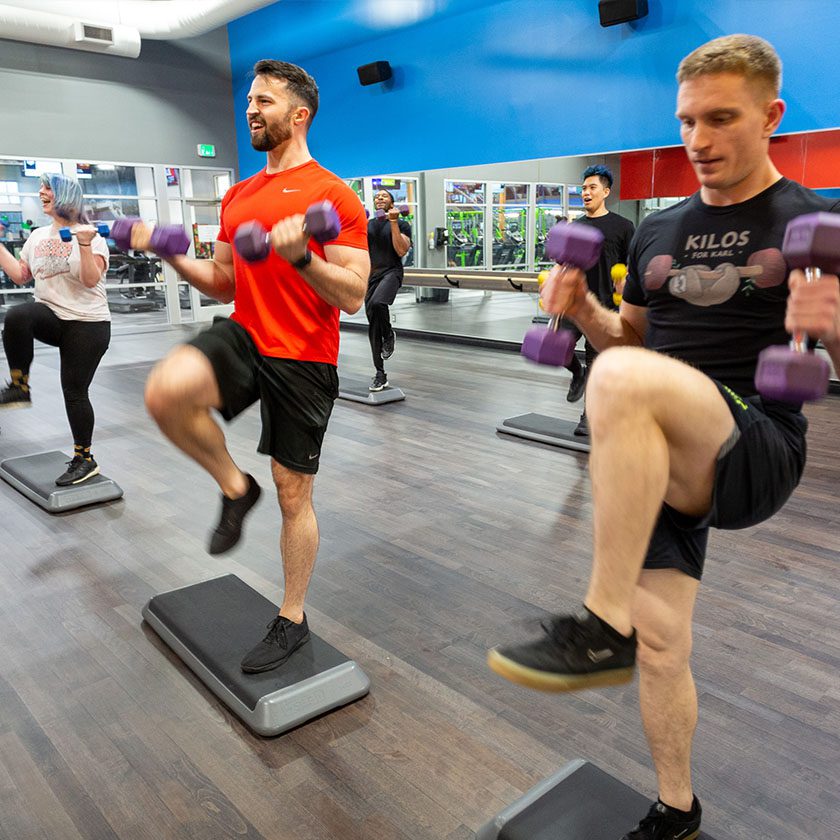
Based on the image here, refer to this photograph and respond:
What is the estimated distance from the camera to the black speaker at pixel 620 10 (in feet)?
18.8

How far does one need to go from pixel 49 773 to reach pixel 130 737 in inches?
7.5

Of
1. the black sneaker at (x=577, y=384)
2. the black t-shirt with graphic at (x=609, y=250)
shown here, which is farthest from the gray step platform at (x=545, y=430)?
the black t-shirt with graphic at (x=609, y=250)

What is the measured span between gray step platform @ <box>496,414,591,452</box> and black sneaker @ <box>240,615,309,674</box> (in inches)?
96.1

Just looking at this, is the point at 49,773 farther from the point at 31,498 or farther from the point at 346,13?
the point at 346,13

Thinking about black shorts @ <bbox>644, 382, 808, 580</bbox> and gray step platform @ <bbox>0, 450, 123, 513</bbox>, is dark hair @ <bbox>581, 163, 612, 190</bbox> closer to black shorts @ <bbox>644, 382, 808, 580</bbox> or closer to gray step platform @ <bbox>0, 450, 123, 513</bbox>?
gray step platform @ <bbox>0, 450, 123, 513</bbox>

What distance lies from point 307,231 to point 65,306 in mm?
2156

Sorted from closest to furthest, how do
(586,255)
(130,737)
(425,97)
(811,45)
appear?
(586,255)
(130,737)
(811,45)
(425,97)

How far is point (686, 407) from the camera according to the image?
105 cm

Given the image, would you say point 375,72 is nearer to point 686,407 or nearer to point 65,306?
point 65,306

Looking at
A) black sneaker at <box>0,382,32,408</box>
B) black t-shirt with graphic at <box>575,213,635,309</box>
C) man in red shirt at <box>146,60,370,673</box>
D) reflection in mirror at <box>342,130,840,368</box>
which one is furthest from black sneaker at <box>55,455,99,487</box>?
reflection in mirror at <box>342,130,840,368</box>

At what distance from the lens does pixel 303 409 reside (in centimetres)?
197

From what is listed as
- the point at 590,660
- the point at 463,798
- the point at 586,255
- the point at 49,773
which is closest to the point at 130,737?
the point at 49,773

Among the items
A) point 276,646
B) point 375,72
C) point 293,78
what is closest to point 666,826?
point 276,646

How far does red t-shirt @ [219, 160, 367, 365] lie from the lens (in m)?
1.93
